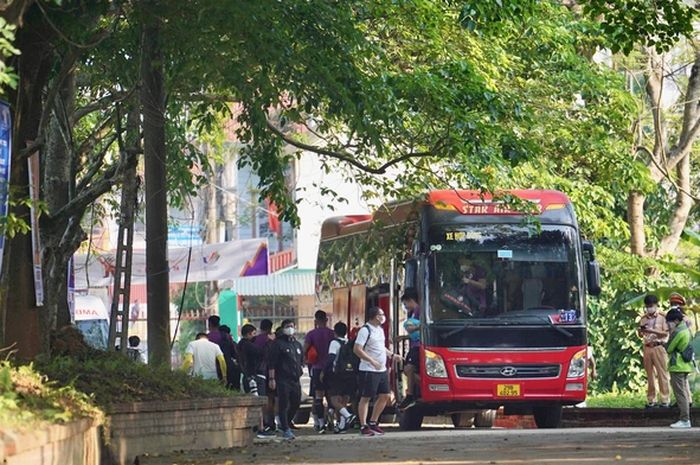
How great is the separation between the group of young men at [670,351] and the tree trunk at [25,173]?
8.54 m

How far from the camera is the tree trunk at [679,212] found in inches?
1330

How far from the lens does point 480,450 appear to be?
18406mm

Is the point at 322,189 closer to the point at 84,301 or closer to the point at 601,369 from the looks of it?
the point at 601,369

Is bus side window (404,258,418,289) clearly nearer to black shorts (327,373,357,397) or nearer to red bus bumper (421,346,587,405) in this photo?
red bus bumper (421,346,587,405)

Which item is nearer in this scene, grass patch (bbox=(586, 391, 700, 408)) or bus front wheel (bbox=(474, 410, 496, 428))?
bus front wheel (bbox=(474, 410, 496, 428))

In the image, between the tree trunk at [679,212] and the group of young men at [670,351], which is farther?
the tree trunk at [679,212]

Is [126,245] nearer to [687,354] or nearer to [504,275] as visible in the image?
[504,275]

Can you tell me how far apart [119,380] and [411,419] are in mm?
9101

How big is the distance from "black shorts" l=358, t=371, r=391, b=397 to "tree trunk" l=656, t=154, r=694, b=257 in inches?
474

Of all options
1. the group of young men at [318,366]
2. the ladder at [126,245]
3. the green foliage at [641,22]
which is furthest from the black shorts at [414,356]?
the green foliage at [641,22]

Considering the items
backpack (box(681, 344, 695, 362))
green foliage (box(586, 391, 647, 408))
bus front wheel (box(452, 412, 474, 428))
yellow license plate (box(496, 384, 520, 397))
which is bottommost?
bus front wheel (box(452, 412, 474, 428))

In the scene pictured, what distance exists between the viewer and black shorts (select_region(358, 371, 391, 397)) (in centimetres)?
2292

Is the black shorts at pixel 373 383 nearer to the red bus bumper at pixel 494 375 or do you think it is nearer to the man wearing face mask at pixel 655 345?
the red bus bumper at pixel 494 375

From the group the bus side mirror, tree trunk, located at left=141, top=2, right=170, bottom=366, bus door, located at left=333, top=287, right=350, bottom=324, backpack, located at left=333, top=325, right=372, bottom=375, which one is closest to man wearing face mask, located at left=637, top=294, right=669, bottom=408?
the bus side mirror
